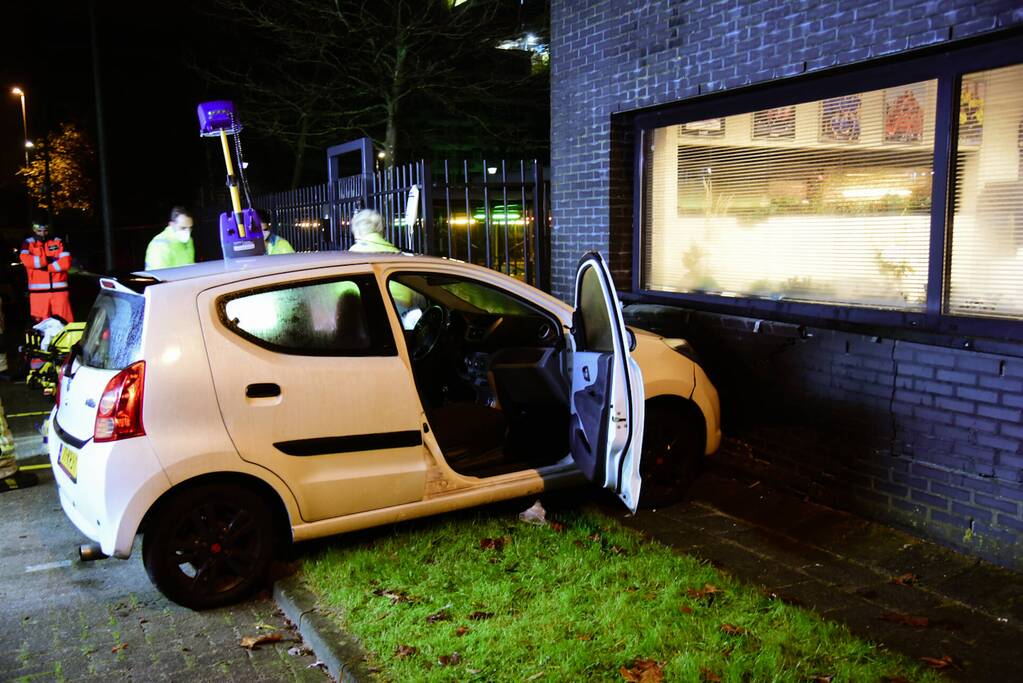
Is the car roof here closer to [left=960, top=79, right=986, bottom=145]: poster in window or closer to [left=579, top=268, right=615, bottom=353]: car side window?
[left=579, top=268, right=615, bottom=353]: car side window

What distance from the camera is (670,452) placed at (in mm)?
5770

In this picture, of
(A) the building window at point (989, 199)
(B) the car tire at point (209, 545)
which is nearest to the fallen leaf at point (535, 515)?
→ (B) the car tire at point (209, 545)

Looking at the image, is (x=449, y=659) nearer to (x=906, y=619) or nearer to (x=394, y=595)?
(x=394, y=595)

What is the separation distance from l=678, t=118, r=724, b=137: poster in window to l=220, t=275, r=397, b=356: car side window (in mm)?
3379

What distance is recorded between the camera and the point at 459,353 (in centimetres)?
618

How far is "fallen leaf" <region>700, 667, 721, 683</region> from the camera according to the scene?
3.58m

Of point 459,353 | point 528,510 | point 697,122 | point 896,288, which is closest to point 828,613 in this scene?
point 528,510

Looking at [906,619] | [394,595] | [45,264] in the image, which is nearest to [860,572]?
[906,619]

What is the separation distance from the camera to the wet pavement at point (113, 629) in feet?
13.0

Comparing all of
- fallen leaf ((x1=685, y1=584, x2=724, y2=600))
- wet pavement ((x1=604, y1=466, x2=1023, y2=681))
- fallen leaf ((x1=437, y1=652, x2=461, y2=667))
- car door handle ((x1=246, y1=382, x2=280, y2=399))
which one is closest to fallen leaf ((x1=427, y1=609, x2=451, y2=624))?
fallen leaf ((x1=437, y1=652, x2=461, y2=667))

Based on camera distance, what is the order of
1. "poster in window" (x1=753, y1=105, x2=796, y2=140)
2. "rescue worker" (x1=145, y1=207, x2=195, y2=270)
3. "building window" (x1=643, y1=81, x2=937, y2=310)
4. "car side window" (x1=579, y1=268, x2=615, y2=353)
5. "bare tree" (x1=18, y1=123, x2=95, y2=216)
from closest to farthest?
"car side window" (x1=579, y1=268, x2=615, y2=353), "building window" (x1=643, y1=81, x2=937, y2=310), "poster in window" (x1=753, y1=105, x2=796, y2=140), "rescue worker" (x1=145, y1=207, x2=195, y2=270), "bare tree" (x1=18, y1=123, x2=95, y2=216)

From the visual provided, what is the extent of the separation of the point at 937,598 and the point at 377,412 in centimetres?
297

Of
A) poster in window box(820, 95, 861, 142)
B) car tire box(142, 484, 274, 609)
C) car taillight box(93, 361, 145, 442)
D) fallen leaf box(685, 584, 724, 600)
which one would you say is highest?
poster in window box(820, 95, 861, 142)

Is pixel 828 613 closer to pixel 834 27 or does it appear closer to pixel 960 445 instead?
pixel 960 445
